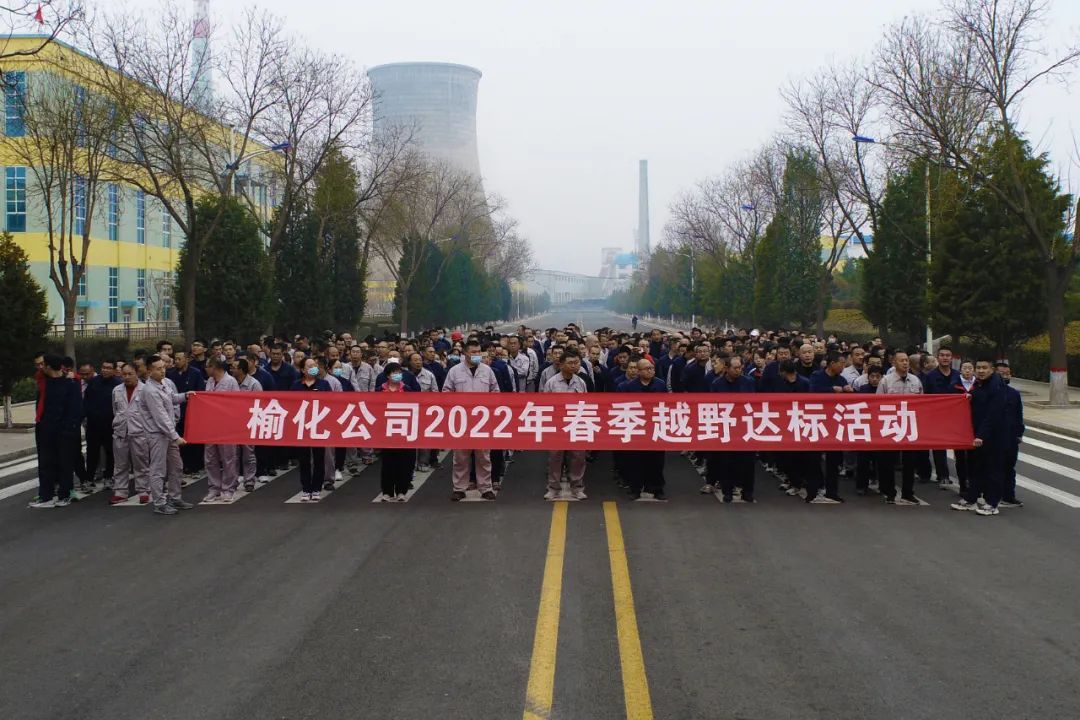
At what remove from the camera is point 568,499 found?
11.3 m

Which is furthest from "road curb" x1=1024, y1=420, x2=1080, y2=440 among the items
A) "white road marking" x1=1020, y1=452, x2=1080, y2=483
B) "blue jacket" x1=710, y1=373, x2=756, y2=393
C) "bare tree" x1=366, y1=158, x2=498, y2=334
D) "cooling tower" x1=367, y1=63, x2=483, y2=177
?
"cooling tower" x1=367, y1=63, x2=483, y2=177

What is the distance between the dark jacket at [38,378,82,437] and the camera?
36.7ft

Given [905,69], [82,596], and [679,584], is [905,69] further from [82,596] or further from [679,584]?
[82,596]

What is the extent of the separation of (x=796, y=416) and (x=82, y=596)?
7.73 metres

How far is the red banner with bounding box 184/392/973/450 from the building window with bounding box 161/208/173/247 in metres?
45.4

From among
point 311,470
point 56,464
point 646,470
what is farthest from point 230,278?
point 646,470

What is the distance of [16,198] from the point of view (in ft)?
139

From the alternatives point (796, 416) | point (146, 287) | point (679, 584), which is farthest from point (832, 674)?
point (146, 287)

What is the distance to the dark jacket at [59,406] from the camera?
440 inches

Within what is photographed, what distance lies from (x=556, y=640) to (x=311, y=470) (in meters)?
6.21

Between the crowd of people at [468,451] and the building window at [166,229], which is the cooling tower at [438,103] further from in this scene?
the crowd of people at [468,451]

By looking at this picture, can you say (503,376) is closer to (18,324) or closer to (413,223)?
(18,324)

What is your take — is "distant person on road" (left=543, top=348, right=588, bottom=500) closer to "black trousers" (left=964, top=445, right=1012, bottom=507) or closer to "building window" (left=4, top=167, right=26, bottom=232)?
"black trousers" (left=964, top=445, right=1012, bottom=507)

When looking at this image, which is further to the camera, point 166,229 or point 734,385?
point 166,229
